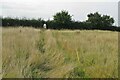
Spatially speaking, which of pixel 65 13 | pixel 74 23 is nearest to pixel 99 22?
pixel 65 13

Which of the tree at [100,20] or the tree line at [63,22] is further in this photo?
the tree at [100,20]

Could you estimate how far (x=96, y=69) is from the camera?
5.29m

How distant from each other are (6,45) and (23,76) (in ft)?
7.87

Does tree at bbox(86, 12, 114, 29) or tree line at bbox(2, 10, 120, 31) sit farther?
tree at bbox(86, 12, 114, 29)

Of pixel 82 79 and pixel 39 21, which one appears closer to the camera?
pixel 82 79

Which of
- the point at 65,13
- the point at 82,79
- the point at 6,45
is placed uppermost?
the point at 65,13

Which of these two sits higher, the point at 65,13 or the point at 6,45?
A: the point at 65,13

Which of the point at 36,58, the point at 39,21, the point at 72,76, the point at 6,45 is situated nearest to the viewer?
the point at 72,76

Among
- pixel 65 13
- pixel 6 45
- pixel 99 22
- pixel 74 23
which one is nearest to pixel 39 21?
pixel 74 23

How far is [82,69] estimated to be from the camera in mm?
5355

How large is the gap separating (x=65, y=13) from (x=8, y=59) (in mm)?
38028

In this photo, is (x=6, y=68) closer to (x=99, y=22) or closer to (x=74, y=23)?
(x=74, y=23)

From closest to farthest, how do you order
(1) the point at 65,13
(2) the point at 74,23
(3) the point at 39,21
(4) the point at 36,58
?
(4) the point at 36,58 < (3) the point at 39,21 < (2) the point at 74,23 < (1) the point at 65,13

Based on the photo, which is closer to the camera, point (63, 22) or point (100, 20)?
point (63, 22)
